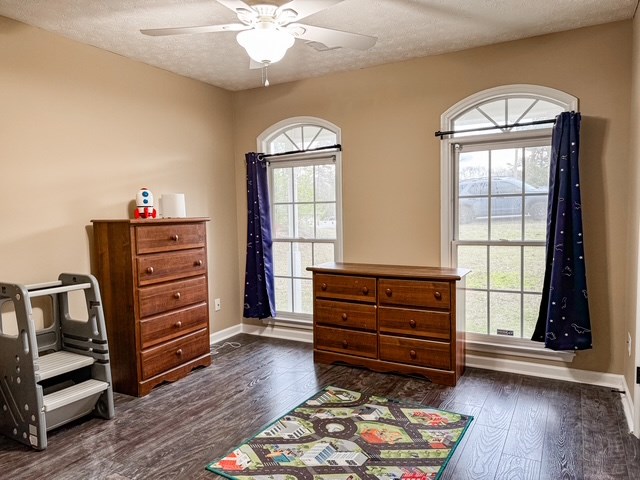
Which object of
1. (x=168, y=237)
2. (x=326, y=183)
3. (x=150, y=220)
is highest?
(x=326, y=183)

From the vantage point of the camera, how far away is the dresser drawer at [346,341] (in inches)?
142

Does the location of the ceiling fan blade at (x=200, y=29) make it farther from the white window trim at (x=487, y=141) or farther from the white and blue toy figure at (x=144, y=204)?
the white window trim at (x=487, y=141)

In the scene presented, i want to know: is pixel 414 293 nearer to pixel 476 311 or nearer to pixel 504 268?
pixel 476 311

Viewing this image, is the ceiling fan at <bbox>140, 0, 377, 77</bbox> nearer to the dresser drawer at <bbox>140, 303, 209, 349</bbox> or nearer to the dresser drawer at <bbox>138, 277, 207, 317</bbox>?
the dresser drawer at <bbox>138, 277, 207, 317</bbox>

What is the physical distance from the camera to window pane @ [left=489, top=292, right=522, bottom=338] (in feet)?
11.7

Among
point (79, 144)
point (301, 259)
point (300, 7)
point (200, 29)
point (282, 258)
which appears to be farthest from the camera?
point (282, 258)

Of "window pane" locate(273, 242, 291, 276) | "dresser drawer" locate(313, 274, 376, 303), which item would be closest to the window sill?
"dresser drawer" locate(313, 274, 376, 303)

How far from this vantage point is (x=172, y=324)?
3477 mm

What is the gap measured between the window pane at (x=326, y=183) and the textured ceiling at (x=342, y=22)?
3.23 ft

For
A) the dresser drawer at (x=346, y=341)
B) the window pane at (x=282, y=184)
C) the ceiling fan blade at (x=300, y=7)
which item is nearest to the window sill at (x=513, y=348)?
the dresser drawer at (x=346, y=341)

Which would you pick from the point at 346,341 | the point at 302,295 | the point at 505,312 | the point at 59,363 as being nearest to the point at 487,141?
the point at 505,312

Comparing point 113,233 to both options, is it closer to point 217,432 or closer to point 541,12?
point 217,432

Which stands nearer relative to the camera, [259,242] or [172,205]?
[172,205]

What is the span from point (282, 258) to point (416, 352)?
1854 mm
